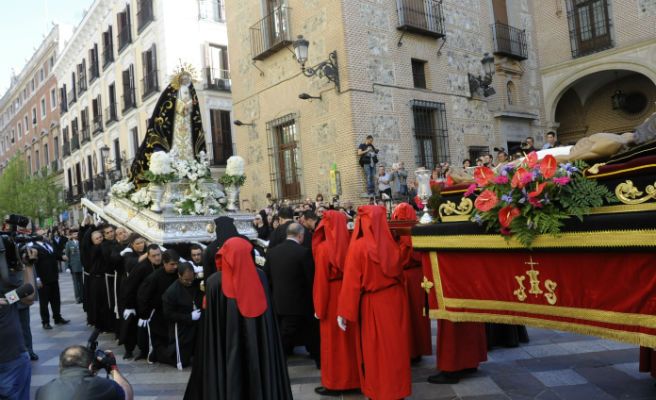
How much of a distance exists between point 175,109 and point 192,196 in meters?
1.85

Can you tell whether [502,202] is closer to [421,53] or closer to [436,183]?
[436,183]

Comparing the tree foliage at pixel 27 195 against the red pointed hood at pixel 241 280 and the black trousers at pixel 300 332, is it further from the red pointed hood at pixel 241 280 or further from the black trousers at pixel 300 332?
the red pointed hood at pixel 241 280

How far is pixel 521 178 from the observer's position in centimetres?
325

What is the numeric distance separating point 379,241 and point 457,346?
132 centimetres

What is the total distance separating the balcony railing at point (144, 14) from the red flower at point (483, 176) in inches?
943

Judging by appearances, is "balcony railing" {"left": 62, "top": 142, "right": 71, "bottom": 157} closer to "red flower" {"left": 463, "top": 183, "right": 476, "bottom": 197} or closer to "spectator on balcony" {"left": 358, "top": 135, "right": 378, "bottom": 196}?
"spectator on balcony" {"left": 358, "top": 135, "right": 378, "bottom": 196}

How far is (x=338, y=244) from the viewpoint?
491 cm

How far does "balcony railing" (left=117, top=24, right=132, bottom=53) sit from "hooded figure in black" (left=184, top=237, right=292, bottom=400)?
26180 millimetres

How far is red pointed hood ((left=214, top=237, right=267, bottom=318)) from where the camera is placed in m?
3.79

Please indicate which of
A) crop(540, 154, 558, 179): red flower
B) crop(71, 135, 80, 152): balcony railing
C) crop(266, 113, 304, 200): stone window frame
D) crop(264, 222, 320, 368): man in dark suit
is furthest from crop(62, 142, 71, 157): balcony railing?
crop(540, 154, 558, 179): red flower

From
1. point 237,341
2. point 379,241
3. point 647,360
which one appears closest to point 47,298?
point 237,341

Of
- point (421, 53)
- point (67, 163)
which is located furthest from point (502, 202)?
point (67, 163)

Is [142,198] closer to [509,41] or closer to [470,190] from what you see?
[470,190]

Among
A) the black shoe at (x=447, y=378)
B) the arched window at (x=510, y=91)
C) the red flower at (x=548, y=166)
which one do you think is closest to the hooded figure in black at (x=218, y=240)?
the black shoe at (x=447, y=378)
